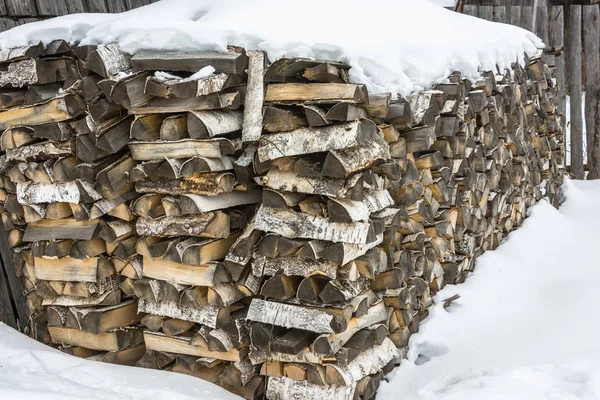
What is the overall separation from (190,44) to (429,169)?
1.59 m

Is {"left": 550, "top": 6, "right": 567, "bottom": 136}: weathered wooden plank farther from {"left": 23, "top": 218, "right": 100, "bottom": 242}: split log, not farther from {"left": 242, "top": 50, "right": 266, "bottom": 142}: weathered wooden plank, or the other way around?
{"left": 23, "top": 218, "right": 100, "bottom": 242}: split log

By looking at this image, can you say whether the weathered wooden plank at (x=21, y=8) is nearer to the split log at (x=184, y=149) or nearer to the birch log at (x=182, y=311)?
the split log at (x=184, y=149)

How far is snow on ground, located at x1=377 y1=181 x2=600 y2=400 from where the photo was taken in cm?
300

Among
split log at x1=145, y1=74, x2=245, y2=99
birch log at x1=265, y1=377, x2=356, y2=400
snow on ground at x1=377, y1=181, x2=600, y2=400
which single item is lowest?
snow on ground at x1=377, y1=181, x2=600, y2=400

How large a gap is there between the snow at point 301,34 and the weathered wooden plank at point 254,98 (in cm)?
7

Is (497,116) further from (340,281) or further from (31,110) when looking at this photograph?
(31,110)

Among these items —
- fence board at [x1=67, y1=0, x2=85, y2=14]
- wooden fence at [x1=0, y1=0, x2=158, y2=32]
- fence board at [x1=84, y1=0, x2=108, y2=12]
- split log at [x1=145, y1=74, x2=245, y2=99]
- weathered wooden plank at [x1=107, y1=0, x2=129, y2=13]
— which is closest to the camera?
split log at [x1=145, y1=74, x2=245, y2=99]

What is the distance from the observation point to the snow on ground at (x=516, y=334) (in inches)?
118

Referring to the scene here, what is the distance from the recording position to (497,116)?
4.73 m

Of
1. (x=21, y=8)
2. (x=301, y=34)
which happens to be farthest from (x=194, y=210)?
(x=21, y=8)

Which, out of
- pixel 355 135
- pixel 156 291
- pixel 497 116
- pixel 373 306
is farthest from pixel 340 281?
pixel 497 116

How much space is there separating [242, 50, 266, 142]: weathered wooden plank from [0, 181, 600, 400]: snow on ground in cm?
127

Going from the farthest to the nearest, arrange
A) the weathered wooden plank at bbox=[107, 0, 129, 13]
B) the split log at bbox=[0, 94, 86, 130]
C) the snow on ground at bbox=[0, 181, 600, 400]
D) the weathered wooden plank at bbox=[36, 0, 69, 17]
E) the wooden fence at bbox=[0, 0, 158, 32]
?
the weathered wooden plank at bbox=[107, 0, 129, 13] < the weathered wooden plank at bbox=[36, 0, 69, 17] < the wooden fence at bbox=[0, 0, 158, 32] < the split log at bbox=[0, 94, 86, 130] < the snow on ground at bbox=[0, 181, 600, 400]

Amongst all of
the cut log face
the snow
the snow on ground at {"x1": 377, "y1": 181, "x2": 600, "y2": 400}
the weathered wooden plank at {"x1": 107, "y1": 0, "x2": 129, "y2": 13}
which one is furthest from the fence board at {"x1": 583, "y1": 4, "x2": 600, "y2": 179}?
the cut log face
